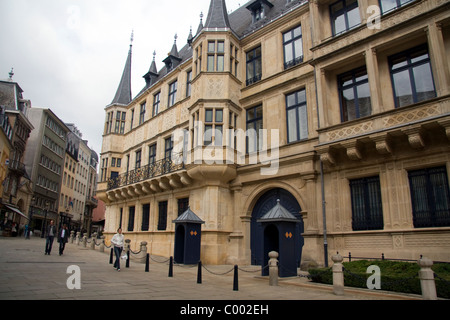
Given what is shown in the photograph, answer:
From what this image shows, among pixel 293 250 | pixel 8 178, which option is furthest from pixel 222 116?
pixel 8 178

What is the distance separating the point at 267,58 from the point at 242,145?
4861mm

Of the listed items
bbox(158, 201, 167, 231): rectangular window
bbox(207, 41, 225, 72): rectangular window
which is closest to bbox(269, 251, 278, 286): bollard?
bbox(207, 41, 225, 72): rectangular window

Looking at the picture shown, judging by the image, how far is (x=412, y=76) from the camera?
39.3 feet

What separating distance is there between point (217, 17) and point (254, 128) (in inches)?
282

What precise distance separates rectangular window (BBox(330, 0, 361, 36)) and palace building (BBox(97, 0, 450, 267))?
0.06m

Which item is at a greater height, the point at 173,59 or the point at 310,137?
the point at 173,59

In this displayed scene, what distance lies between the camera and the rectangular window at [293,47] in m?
16.0

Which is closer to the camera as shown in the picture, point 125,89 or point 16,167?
point 125,89

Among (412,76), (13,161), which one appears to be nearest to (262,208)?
(412,76)

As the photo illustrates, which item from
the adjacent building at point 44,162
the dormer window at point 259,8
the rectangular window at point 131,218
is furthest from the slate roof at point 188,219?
the adjacent building at point 44,162

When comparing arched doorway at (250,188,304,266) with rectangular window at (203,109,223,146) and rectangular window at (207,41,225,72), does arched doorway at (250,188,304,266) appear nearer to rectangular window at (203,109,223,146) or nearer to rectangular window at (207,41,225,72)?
rectangular window at (203,109,223,146)

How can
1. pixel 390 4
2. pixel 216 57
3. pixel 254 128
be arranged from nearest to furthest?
pixel 390 4 < pixel 254 128 < pixel 216 57

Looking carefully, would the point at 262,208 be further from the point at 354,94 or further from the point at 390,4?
the point at 390,4
